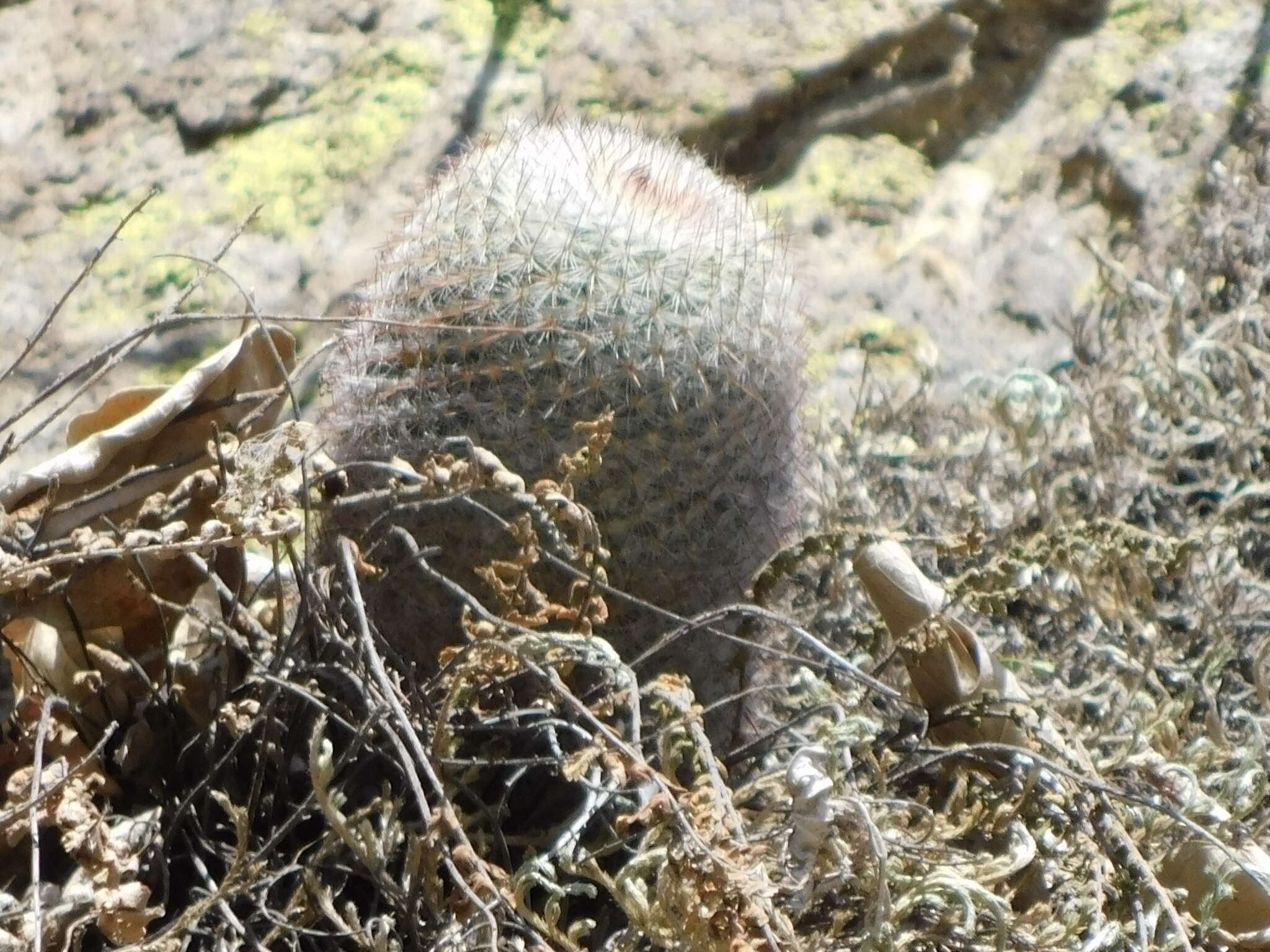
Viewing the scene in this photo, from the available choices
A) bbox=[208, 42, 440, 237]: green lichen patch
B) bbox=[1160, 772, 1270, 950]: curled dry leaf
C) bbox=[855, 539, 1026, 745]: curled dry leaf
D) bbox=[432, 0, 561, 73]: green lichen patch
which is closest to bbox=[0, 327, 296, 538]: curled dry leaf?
bbox=[855, 539, 1026, 745]: curled dry leaf

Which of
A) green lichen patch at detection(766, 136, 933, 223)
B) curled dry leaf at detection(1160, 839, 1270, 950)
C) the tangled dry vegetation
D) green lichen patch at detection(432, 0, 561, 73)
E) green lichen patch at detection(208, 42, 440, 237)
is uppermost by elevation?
green lichen patch at detection(432, 0, 561, 73)

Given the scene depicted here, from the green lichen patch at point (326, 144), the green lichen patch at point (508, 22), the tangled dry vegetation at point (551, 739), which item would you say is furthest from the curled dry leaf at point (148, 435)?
the green lichen patch at point (508, 22)

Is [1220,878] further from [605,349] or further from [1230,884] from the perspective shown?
[605,349]

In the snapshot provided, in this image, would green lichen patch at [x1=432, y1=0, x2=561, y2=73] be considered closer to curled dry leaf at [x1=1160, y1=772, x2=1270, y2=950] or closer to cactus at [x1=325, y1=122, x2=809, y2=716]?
cactus at [x1=325, y1=122, x2=809, y2=716]

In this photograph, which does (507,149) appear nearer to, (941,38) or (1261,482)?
(1261,482)

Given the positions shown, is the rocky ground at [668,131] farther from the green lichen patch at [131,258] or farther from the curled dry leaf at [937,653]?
the curled dry leaf at [937,653]
